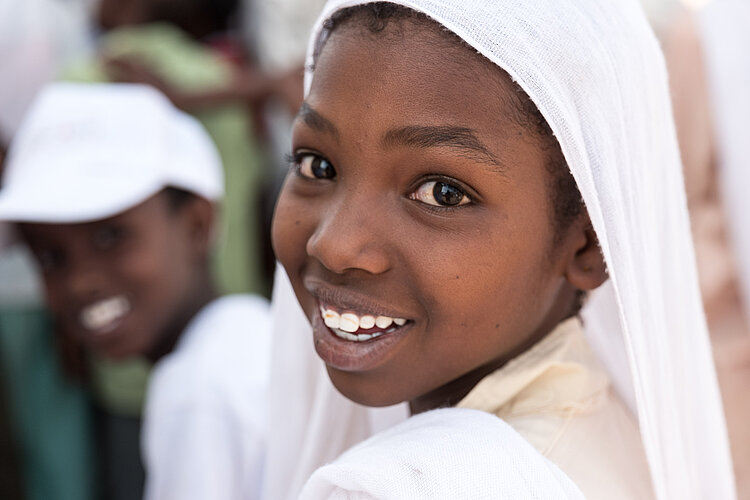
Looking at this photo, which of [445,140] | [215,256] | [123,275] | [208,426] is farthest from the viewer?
[215,256]

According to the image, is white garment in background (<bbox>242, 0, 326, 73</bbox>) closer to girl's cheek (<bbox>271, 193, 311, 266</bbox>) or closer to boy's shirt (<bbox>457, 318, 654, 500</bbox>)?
girl's cheek (<bbox>271, 193, 311, 266</bbox>)

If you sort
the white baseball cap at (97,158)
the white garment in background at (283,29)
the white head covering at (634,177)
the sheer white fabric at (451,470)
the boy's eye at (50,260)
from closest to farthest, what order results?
1. the sheer white fabric at (451,470)
2. the white head covering at (634,177)
3. the white baseball cap at (97,158)
4. the boy's eye at (50,260)
5. the white garment in background at (283,29)

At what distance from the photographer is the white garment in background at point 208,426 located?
1762mm

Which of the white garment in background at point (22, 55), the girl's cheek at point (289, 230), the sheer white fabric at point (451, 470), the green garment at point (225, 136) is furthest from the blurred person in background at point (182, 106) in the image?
the sheer white fabric at point (451, 470)

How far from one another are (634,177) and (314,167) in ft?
1.56

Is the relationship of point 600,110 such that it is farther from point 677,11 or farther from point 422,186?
point 677,11

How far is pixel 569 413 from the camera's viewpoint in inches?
46.6

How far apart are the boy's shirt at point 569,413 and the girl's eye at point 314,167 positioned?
1.28 ft

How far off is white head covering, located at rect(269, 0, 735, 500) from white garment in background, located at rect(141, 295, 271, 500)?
2.62 feet

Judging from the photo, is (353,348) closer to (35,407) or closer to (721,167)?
(35,407)

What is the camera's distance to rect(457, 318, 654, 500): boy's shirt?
113 cm

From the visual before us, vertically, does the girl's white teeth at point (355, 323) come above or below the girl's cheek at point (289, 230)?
below

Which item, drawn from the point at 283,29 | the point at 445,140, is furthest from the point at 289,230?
the point at 283,29

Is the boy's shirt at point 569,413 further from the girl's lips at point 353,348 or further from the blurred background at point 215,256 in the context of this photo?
the blurred background at point 215,256
